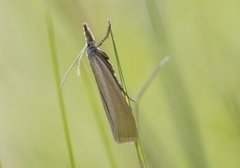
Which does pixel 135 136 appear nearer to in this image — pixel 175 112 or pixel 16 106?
pixel 175 112

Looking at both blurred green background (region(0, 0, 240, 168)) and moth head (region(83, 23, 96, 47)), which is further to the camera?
moth head (region(83, 23, 96, 47))

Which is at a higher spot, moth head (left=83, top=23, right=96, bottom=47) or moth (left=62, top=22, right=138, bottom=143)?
moth head (left=83, top=23, right=96, bottom=47)

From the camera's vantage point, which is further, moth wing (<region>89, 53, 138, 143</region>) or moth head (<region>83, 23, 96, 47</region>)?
moth head (<region>83, 23, 96, 47</region>)

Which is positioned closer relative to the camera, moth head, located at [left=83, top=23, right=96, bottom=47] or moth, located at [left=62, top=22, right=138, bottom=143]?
moth, located at [left=62, top=22, right=138, bottom=143]

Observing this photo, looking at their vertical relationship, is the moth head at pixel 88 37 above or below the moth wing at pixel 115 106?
above

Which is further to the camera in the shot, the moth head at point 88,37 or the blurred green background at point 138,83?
the moth head at point 88,37
